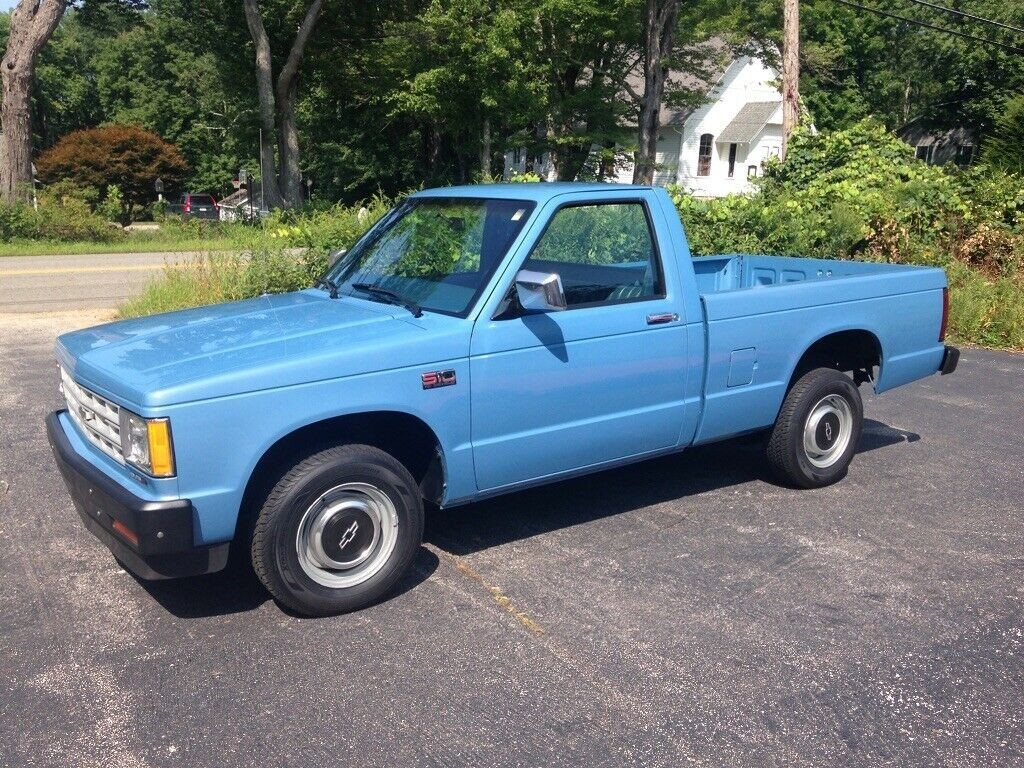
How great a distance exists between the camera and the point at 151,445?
12.6ft

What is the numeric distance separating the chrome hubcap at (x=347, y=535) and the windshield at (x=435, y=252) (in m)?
1.01

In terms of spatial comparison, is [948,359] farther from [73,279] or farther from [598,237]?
[73,279]

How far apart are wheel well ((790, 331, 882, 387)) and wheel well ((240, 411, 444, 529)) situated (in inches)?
105

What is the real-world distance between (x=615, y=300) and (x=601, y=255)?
0.32 meters

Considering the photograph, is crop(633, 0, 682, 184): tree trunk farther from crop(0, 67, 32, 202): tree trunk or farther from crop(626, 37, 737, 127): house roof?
crop(0, 67, 32, 202): tree trunk

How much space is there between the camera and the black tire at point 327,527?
4.14 meters

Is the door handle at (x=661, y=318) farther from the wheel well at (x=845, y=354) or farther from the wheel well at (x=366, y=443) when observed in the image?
the wheel well at (x=366, y=443)

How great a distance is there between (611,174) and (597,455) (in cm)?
3334

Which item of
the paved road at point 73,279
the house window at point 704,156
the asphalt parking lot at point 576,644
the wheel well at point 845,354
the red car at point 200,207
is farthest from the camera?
the house window at point 704,156

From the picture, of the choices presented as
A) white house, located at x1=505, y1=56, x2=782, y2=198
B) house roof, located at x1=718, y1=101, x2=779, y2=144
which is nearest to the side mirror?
white house, located at x1=505, y1=56, x2=782, y2=198

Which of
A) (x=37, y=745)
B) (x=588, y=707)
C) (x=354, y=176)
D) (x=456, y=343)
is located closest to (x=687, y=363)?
(x=456, y=343)

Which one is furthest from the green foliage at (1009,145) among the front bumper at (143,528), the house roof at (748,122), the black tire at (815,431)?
the house roof at (748,122)

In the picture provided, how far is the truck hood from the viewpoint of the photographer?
3988 millimetres

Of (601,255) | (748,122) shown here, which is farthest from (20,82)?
(748,122)
